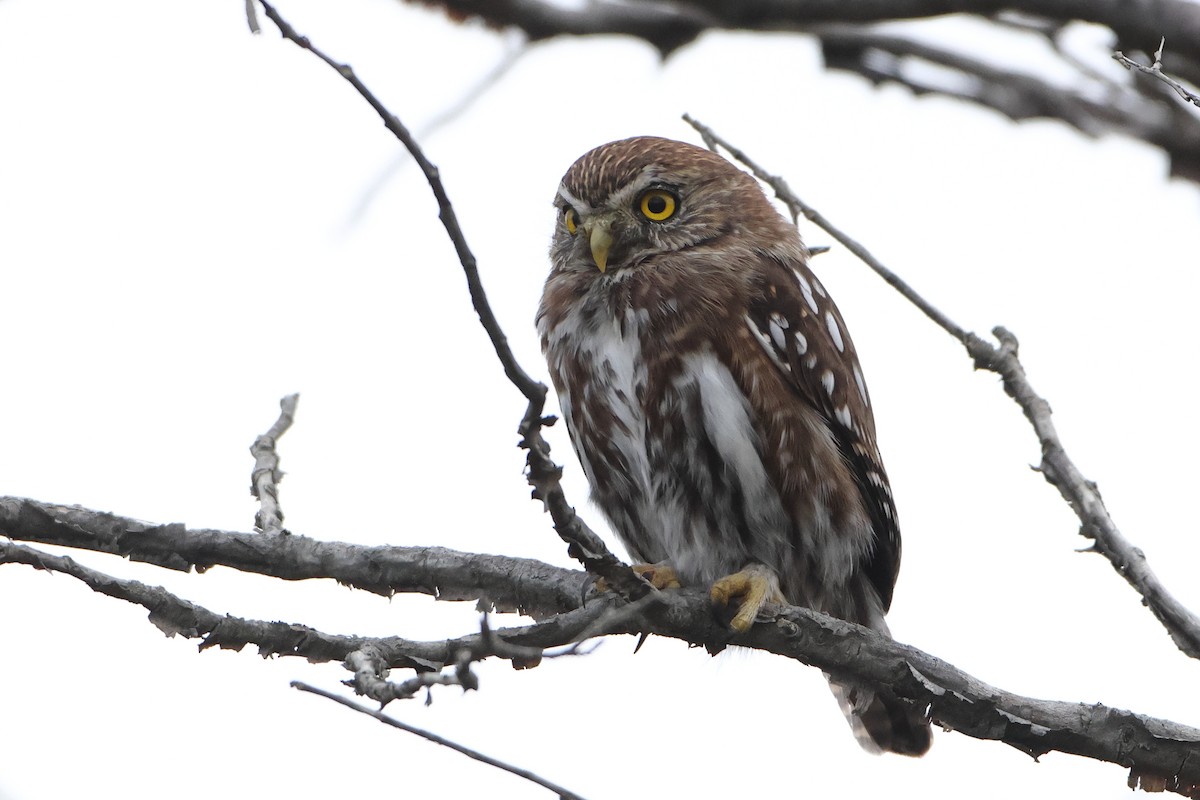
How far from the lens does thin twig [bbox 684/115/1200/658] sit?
3.72 meters

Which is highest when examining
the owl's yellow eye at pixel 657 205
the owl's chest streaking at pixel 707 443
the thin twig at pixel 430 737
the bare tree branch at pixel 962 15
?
the bare tree branch at pixel 962 15

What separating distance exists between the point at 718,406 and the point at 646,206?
1154 mm

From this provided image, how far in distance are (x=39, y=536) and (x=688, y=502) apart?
6.95 feet

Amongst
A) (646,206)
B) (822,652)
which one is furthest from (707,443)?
(646,206)

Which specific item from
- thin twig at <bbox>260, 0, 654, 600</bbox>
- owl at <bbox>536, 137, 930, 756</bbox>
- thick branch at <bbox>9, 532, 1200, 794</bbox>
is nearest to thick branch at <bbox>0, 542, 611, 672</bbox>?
thick branch at <bbox>9, 532, 1200, 794</bbox>

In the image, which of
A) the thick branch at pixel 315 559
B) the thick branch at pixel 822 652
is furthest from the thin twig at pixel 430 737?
the thick branch at pixel 315 559

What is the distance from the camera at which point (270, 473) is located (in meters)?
4.26

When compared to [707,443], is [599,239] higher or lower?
higher

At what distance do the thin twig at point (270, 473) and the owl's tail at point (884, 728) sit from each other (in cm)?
231

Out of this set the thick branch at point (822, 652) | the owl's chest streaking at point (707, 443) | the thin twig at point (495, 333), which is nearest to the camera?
the thin twig at point (495, 333)

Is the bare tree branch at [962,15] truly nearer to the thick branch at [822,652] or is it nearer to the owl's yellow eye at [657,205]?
the owl's yellow eye at [657,205]

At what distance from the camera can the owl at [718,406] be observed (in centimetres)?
448

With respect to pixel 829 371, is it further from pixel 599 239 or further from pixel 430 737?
pixel 430 737

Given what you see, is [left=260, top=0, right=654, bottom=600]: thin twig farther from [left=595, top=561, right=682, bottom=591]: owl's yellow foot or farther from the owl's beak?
the owl's beak
